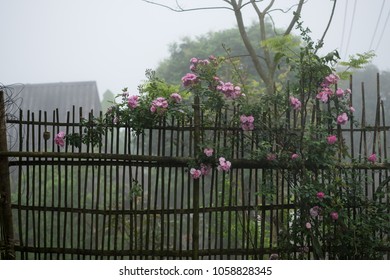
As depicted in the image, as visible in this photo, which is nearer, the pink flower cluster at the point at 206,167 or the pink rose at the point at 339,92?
the pink flower cluster at the point at 206,167

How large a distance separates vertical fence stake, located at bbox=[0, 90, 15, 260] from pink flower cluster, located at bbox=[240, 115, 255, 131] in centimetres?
201

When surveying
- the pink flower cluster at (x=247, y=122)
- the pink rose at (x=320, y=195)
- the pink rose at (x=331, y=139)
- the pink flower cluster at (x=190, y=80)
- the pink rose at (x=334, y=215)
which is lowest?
the pink rose at (x=334, y=215)

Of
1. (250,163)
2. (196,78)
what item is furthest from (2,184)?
(250,163)

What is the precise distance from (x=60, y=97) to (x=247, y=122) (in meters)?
10.8

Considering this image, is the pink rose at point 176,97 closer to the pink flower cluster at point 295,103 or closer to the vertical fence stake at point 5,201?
the pink flower cluster at point 295,103

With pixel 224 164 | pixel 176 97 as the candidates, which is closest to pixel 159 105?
pixel 176 97

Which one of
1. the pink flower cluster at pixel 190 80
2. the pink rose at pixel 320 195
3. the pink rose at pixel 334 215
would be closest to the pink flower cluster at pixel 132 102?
the pink flower cluster at pixel 190 80

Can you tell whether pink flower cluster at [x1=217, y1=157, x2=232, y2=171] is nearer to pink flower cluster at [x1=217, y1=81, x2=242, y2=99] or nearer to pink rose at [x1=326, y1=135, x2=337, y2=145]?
pink flower cluster at [x1=217, y1=81, x2=242, y2=99]

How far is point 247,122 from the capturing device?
312 cm

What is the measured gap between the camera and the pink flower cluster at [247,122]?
3092mm

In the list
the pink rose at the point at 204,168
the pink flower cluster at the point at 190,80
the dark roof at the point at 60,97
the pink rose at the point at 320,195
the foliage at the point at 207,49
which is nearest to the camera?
the pink rose at the point at 320,195

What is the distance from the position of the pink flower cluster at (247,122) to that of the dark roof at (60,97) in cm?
980

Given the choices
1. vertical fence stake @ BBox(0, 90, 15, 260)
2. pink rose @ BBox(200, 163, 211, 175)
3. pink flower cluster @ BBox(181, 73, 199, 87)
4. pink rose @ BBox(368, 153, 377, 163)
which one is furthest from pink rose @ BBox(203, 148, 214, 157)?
vertical fence stake @ BBox(0, 90, 15, 260)

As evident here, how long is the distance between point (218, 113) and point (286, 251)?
131 cm
